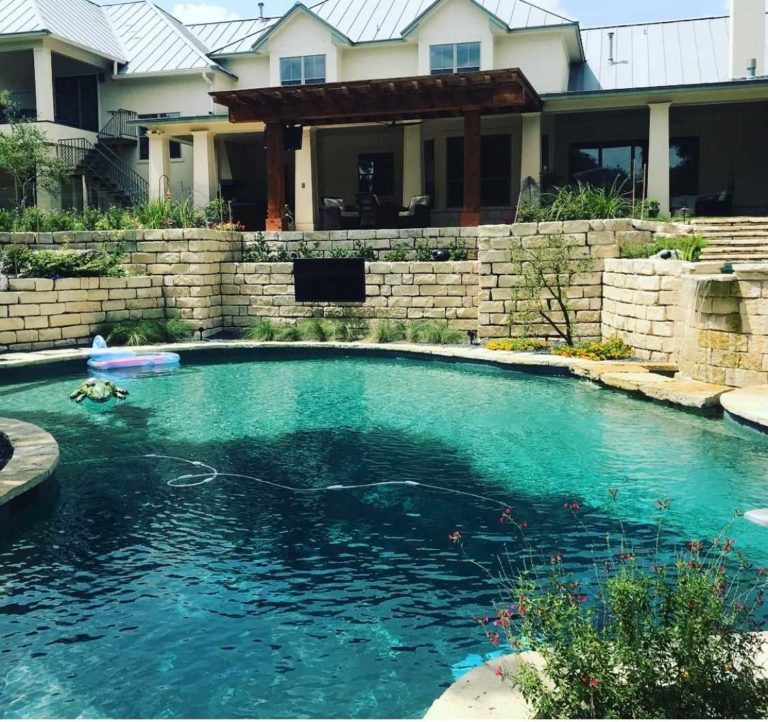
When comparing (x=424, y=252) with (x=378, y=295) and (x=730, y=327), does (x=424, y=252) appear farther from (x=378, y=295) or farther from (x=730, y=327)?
(x=730, y=327)

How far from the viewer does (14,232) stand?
690 inches

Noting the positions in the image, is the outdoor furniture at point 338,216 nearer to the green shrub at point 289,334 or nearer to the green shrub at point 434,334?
the green shrub at point 289,334

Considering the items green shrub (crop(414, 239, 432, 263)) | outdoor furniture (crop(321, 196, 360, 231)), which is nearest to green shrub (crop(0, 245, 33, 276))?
outdoor furniture (crop(321, 196, 360, 231))

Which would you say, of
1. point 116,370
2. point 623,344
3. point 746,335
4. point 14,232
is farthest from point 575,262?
point 14,232

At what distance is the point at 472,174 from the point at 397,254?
2323mm

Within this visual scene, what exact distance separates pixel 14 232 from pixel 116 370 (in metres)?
5.62

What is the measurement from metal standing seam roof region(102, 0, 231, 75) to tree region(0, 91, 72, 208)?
4.16 metres

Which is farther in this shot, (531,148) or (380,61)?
(380,61)

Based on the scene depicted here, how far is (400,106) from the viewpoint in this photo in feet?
58.7

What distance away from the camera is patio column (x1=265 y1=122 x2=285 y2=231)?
60.5 ft

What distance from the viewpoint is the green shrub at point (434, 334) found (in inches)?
620

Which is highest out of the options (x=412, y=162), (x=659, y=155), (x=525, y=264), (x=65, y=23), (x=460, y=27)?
(x=65, y=23)

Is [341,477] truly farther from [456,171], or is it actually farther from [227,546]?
[456,171]

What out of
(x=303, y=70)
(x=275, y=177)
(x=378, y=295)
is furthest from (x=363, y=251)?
(x=303, y=70)
